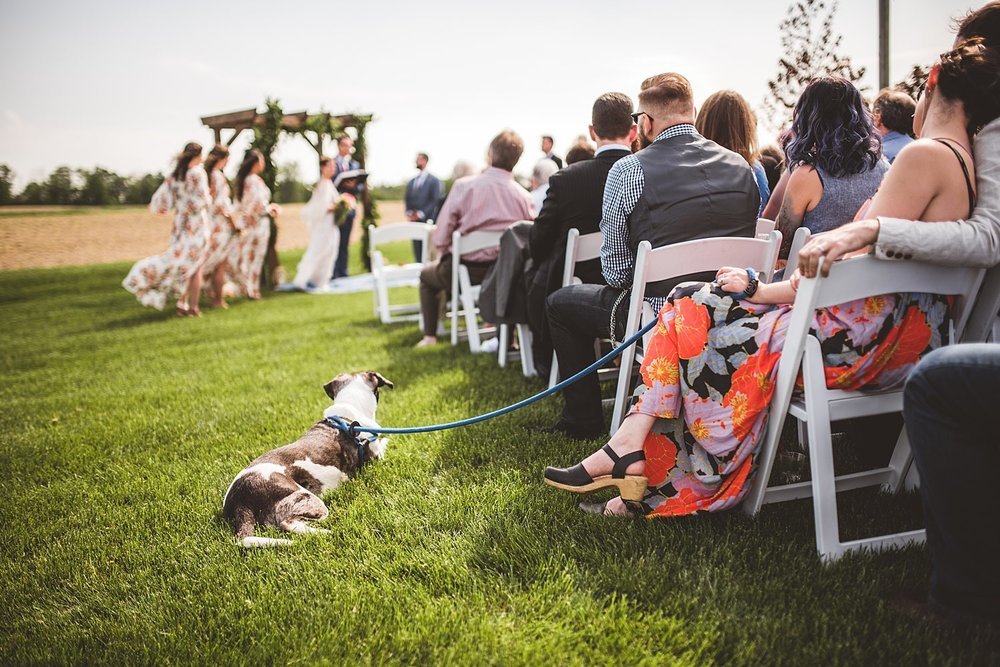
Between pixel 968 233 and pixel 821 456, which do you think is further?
pixel 821 456

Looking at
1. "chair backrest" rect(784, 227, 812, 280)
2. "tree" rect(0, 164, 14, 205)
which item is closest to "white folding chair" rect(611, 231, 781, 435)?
"chair backrest" rect(784, 227, 812, 280)

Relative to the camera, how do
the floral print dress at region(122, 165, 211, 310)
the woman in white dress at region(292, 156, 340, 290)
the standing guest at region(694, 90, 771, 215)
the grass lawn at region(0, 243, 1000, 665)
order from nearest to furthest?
the grass lawn at region(0, 243, 1000, 665) → the standing guest at region(694, 90, 771, 215) → the floral print dress at region(122, 165, 211, 310) → the woman in white dress at region(292, 156, 340, 290)

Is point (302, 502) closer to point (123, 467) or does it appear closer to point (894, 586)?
point (123, 467)

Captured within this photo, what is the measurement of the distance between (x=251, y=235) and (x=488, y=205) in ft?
27.0

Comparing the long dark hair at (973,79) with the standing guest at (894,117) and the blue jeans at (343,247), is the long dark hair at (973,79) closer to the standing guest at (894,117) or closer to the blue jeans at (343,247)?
the standing guest at (894,117)

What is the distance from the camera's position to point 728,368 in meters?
2.44

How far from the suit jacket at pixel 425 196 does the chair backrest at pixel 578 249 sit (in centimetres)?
947

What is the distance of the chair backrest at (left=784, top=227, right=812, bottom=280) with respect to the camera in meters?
3.18

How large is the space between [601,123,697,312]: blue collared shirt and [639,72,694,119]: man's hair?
9 centimetres

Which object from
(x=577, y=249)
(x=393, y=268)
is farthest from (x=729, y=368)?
(x=393, y=268)

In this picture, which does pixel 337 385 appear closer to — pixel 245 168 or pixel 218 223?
pixel 218 223

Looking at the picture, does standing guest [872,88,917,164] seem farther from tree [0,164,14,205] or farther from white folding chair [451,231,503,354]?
tree [0,164,14,205]

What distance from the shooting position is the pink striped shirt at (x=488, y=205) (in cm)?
621

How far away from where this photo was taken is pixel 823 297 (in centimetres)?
213
